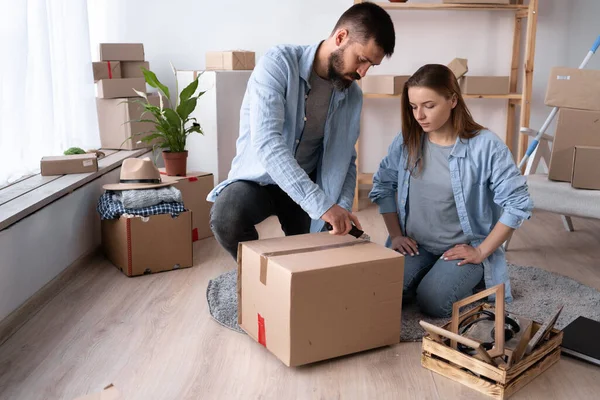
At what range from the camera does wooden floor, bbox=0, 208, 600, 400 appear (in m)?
1.64

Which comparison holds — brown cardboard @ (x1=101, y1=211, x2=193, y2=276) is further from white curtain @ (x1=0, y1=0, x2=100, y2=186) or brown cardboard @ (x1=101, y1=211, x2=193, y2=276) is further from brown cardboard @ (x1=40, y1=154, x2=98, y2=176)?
white curtain @ (x1=0, y1=0, x2=100, y2=186)

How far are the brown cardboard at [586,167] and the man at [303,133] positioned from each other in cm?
106

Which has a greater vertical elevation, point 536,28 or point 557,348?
point 536,28

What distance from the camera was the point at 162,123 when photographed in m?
2.99

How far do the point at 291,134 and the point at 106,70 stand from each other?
1.61 metres

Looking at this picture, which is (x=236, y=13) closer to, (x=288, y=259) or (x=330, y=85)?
(x=330, y=85)

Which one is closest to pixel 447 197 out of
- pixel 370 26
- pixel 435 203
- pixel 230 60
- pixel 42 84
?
pixel 435 203

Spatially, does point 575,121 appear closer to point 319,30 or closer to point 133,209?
point 319,30

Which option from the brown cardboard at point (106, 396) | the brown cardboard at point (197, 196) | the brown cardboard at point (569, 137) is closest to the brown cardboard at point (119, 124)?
the brown cardboard at point (197, 196)

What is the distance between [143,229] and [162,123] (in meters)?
0.69

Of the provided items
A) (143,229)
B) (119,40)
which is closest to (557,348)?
(143,229)

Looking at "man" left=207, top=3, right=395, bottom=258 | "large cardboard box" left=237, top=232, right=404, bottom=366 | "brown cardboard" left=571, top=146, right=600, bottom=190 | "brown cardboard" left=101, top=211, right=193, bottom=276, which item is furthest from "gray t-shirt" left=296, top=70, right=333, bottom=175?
"brown cardboard" left=571, top=146, right=600, bottom=190

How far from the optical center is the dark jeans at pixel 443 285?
6.81 feet

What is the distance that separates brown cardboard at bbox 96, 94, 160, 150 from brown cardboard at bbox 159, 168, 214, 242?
1.11 ft
